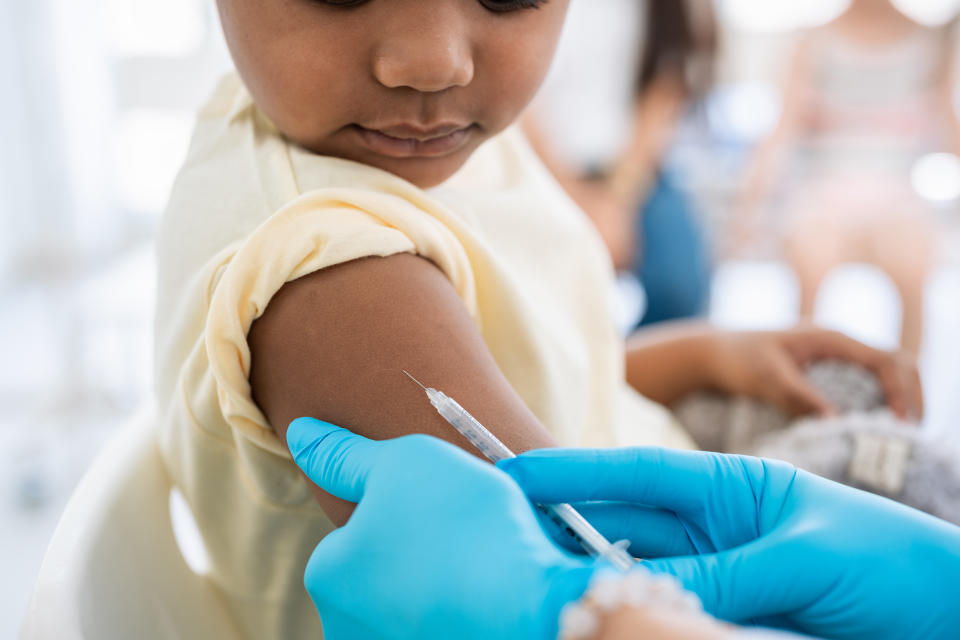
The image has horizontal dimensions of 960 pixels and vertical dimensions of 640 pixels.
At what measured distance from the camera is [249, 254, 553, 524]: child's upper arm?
514 mm

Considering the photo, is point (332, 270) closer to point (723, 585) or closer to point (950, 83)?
point (723, 585)

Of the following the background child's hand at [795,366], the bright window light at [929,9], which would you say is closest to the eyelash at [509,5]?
the background child's hand at [795,366]

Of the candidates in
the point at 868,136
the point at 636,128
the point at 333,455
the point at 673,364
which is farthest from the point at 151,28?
the point at 333,455

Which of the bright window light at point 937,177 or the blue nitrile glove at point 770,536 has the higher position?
the blue nitrile glove at point 770,536

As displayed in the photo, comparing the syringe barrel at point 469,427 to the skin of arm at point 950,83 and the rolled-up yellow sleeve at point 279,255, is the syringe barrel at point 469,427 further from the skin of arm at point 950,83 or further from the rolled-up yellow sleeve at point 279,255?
the skin of arm at point 950,83

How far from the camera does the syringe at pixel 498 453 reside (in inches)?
18.5

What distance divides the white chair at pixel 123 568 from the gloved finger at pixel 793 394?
0.68 metres

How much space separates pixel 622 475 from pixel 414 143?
0.95 ft

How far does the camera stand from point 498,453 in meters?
0.51

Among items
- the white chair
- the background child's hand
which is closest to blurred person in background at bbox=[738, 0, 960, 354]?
the background child's hand

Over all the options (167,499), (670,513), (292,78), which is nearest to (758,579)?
(670,513)

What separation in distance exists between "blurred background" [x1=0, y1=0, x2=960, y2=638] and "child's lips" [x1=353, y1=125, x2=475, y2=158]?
1.45m

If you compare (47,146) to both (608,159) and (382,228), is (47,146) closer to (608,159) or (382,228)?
(608,159)

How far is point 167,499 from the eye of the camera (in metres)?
0.75
